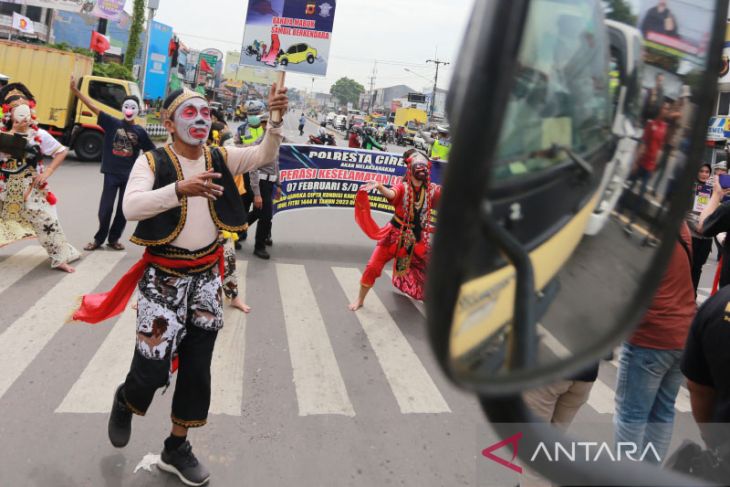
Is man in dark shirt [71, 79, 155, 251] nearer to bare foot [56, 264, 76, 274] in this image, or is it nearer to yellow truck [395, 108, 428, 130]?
bare foot [56, 264, 76, 274]

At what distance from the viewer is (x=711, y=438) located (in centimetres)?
208

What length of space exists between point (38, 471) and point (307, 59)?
2.63 metres

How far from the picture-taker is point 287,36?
3340 mm

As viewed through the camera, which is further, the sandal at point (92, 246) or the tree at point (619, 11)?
the sandal at point (92, 246)

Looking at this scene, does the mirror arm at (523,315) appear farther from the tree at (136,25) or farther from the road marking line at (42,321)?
the tree at (136,25)

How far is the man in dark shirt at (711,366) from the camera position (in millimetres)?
2080

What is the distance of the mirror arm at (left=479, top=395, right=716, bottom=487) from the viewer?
2.05 feet

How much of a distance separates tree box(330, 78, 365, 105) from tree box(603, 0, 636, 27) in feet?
444

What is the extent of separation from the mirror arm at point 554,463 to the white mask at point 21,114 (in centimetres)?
600

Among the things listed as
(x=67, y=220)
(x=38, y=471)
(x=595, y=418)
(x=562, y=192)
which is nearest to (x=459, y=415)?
(x=595, y=418)

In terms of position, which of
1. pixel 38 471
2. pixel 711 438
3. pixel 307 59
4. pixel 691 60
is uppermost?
pixel 307 59

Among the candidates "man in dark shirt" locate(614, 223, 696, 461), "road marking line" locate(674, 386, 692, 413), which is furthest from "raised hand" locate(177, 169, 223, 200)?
"road marking line" locate(674, 386, 692, 413)

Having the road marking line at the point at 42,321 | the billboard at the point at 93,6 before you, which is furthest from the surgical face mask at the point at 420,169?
the billboard at the point at 93,6

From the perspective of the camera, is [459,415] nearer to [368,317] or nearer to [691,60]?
[368,317]
